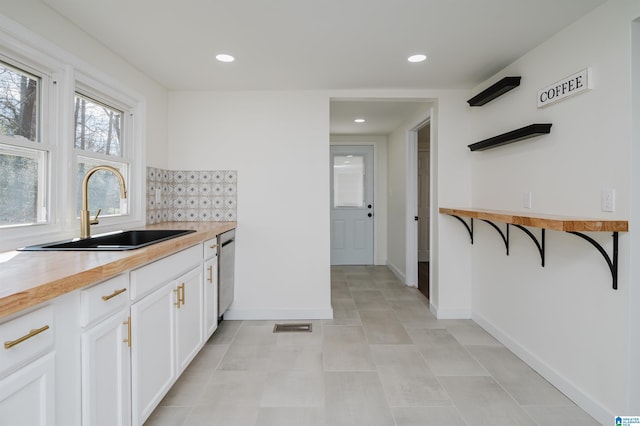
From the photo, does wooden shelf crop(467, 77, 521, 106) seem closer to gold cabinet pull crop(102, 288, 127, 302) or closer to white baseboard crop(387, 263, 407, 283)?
white baseboard crop(387, 263, 407, 283)

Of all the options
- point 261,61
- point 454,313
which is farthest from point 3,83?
point 454,313

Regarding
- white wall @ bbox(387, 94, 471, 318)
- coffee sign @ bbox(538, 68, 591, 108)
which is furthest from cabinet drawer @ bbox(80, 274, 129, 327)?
white wall @ bbox(387, 94, 471, 318)

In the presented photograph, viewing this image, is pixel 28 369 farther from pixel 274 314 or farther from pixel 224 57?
pixel 274 314

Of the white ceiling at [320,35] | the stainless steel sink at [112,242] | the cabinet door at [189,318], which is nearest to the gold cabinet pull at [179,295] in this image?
the cabinet door at [189,318]

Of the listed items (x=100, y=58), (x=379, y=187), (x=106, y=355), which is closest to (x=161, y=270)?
→ (x=106, y=355)

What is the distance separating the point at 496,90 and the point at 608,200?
1254mm

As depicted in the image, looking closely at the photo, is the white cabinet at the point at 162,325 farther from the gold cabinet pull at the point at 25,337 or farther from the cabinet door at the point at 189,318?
the gold cabinet pull at the point at 25,337

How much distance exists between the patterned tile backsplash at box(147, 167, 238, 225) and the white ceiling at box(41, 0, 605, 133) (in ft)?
2.92

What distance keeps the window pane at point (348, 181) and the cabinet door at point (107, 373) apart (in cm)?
474

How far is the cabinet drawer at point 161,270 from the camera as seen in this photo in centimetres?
156

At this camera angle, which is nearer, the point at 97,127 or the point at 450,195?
the point at 97,127

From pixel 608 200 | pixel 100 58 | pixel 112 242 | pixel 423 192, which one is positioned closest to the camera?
pixel 608 200

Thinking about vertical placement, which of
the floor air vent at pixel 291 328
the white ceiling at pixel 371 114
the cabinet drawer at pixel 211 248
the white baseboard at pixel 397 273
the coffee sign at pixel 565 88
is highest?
the white ceiling at pixel 371 114

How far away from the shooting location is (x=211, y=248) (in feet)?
8.71
